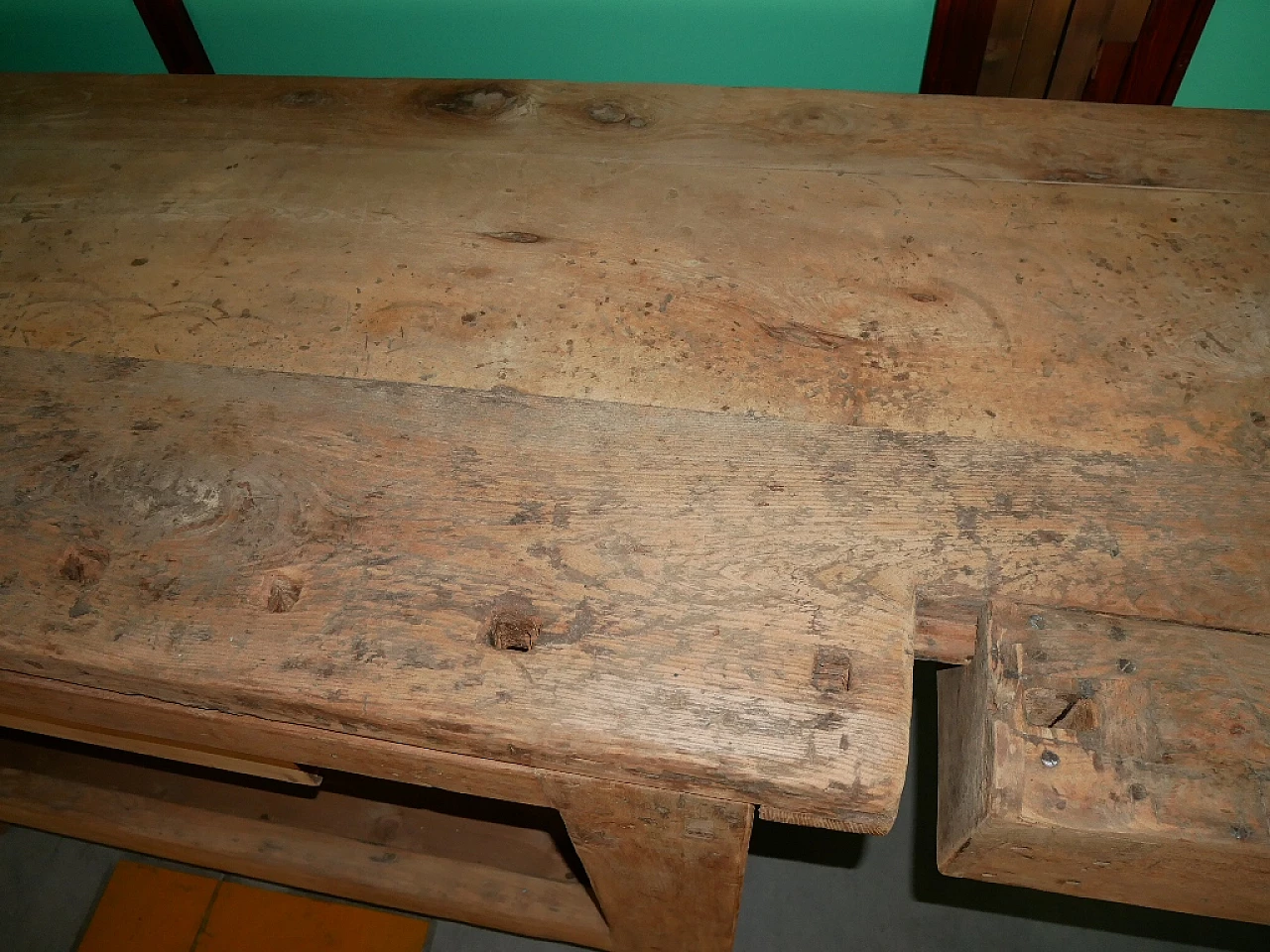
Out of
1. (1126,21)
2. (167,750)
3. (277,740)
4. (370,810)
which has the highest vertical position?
(1126,21)

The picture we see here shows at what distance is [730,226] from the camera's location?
0.98 m

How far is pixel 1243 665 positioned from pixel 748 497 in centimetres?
40

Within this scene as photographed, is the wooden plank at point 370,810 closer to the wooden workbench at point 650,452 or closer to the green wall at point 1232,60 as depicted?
the wooden workbench at point 650,452

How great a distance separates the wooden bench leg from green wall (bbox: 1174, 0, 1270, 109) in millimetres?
1424

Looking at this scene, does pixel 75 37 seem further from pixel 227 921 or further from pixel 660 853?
pixel 660 853

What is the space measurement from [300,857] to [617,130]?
3.64ft

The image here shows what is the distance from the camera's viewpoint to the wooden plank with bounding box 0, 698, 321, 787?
0.89 m

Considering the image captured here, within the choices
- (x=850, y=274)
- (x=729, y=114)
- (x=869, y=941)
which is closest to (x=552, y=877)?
(x=869, y=941)

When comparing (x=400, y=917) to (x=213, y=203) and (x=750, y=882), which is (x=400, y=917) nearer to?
(x=750, y=882)

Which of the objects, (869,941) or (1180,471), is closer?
(1180,471)

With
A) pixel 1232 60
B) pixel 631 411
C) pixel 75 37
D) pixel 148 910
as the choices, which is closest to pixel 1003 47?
pixel 1232 60

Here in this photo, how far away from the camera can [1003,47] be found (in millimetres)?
1496

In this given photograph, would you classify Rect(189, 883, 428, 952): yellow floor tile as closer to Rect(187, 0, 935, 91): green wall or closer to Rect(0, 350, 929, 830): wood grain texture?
Rect(0, 350, 929, 830): wood grain texture

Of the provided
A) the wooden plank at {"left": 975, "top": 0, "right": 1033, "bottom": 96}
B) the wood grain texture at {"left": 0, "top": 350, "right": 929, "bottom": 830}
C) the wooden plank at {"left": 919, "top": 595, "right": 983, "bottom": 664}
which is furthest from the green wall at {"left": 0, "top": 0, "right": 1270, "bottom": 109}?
the wooden plank at {"left": 919, "top": 595, "right": 983, "bottom": 664}
